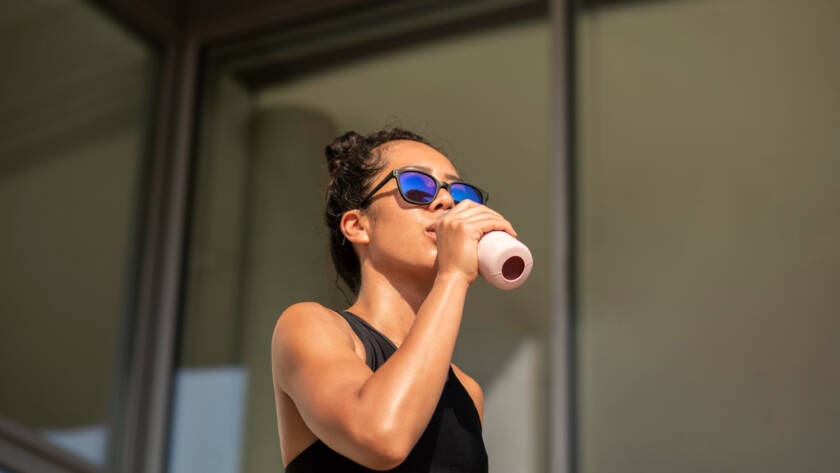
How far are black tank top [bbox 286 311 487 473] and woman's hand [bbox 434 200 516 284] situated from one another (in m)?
0.17

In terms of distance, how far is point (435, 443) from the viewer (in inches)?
48.6

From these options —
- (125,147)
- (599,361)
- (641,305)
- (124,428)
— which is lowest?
(124,428)

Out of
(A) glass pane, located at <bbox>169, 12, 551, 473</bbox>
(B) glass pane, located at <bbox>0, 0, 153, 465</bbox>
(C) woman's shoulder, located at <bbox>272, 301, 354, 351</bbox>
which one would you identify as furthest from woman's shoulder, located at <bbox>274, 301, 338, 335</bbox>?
(B) glass pane, located at <bbox>0, 0, 153, 465</bbox>

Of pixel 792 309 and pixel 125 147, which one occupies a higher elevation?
pixel 125 147

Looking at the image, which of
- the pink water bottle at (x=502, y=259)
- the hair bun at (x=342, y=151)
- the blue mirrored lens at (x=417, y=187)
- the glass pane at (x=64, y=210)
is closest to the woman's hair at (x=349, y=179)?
the hair bun at (x=342, y=151)

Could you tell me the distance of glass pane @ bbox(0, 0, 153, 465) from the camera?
3.01 m

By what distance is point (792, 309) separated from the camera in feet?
7.82

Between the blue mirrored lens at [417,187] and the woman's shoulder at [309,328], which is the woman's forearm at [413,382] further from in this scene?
the blue mirrored lens at [417,187]

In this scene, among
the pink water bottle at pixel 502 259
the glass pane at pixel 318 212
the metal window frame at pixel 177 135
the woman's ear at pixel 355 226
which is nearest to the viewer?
the pink water bottle at pixel 502 259

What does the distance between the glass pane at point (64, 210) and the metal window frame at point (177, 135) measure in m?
0.06

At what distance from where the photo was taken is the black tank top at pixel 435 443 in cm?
120

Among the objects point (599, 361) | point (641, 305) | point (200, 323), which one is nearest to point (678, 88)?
point (641, 305)

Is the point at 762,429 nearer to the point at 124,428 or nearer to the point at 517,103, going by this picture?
the point at 517,103

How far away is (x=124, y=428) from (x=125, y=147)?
100 cm
